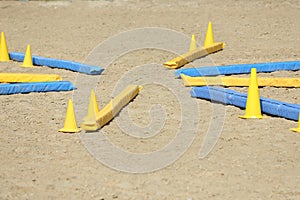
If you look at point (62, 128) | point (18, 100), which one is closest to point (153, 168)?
point (62, 128)

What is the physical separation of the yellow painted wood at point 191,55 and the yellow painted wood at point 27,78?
1863 mm

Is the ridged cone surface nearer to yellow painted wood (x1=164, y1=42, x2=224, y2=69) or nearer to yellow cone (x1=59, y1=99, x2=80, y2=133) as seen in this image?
yellow cone (x1=59, y1=99, x2=80, y2=133)

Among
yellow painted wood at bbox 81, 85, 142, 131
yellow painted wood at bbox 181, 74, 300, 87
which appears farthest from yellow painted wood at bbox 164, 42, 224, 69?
yellow painted wood at bbox 81, 85, 142, 131

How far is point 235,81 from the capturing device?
367 inches

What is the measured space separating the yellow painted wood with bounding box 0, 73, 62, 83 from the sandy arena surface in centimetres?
38

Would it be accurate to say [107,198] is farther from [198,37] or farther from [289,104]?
[198,37]

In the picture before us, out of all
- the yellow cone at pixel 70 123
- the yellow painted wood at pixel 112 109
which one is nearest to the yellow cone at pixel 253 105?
the yellow painted wood at pixel 112 109

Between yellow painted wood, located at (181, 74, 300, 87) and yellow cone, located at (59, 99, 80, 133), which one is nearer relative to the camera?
yellow cone, located at (59, 99, 80, 133)

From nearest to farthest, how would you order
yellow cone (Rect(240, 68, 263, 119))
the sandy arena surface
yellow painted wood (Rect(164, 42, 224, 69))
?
1. the sandy arena surface
2. yellow cone (Rect(240, 68, 263, 119))
3. yellow painted wood (Rect(164, 42, 224, 69))

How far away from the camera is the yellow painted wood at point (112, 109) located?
7.26 m

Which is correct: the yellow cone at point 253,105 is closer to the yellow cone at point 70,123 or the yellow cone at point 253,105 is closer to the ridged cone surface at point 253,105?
the ridged cone surface at point 253,105

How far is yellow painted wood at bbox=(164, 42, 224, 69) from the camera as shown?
411 inches

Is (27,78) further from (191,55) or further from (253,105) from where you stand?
(253,105)

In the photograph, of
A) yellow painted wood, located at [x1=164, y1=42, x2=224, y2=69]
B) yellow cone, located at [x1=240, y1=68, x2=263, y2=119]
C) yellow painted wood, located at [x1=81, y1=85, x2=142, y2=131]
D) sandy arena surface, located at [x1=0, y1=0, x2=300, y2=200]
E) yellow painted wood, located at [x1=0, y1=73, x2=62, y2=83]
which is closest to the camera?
sandy arena surface, located at [x1=0, y1=0, x2=300, y2=200]
